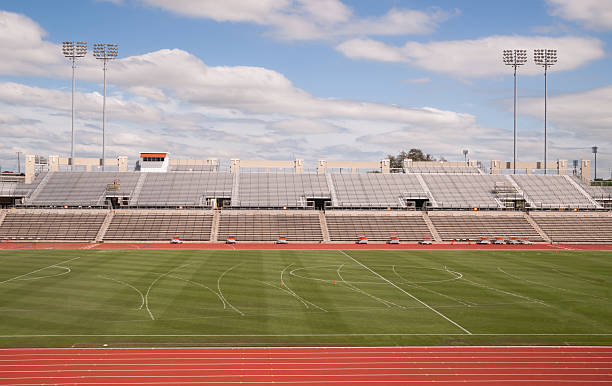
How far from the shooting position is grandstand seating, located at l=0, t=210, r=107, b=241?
188 feet

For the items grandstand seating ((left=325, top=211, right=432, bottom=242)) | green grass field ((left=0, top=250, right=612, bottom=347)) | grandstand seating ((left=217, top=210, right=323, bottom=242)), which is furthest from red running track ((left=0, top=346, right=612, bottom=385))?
grandstand seating ((left=325, top=211, right=432, bottom=242))

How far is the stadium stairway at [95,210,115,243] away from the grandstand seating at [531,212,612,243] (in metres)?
57.9

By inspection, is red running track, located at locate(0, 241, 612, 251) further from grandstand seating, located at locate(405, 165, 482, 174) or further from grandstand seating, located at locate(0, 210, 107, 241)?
grandstand seating, located at locate(405, 165, 482, 174)

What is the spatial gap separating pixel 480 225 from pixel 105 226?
50583 mm

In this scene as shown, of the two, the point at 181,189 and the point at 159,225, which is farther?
the point at 181,189

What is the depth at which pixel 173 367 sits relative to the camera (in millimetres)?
17469

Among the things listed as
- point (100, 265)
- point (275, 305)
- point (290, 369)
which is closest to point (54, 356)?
point (290, 369)

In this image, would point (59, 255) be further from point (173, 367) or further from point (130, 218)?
point (173, 367)

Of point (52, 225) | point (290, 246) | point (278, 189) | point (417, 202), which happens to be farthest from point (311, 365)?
point (417, 202)

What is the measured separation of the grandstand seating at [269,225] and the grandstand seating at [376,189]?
9.02 m

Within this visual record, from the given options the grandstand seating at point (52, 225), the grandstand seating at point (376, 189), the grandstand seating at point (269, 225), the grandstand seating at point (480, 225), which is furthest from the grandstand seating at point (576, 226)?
the grandstand seating at point (52, 225)

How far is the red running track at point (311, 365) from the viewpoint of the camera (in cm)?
1658

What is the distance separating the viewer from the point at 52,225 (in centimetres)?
5991

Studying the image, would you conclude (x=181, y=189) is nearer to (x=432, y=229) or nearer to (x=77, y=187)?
(x=77, y=187)
